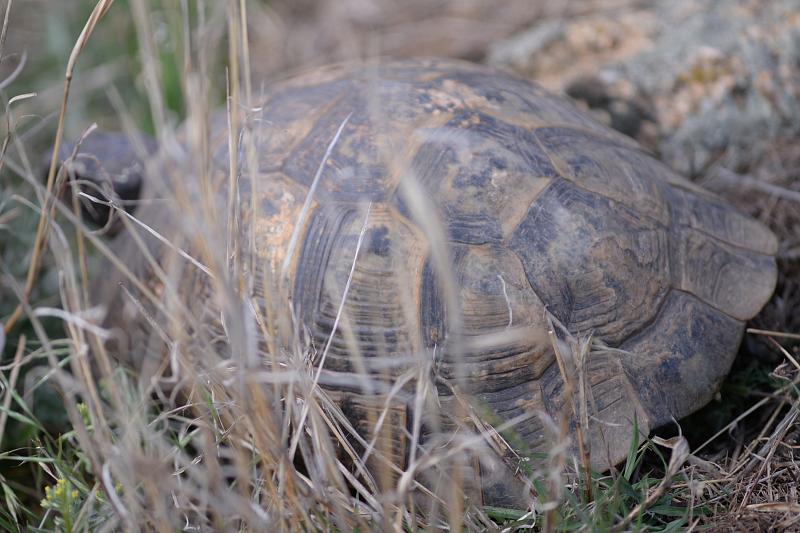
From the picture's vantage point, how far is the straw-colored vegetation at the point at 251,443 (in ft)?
4.09

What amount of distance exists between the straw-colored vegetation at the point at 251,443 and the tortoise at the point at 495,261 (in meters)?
0.11

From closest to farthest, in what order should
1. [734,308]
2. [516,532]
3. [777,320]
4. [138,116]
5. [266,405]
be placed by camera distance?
[266,405]
[516,532]
[734,308]
[777,320]
[138,116]

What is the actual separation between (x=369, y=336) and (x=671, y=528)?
80 cm

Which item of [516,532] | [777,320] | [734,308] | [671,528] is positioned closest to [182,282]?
[516,532]

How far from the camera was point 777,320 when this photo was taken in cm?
215

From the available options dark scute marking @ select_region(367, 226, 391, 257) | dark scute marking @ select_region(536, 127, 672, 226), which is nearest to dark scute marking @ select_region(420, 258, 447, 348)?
dark scute marking @ select_region(367, 226, 391, 257)

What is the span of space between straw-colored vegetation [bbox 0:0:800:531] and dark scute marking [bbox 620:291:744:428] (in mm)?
118

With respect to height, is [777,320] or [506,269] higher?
[506,269]

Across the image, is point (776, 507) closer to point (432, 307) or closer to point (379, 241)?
point (432, 307)

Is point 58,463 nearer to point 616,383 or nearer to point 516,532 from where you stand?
point 516,532

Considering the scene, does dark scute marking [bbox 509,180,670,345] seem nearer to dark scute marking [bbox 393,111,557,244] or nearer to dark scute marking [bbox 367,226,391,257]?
dark scute marking [bbox 393,111,557,244]

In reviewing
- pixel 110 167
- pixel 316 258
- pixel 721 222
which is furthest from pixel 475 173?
pixel 110 167

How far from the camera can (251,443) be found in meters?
1.54

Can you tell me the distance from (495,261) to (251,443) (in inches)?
28.7
